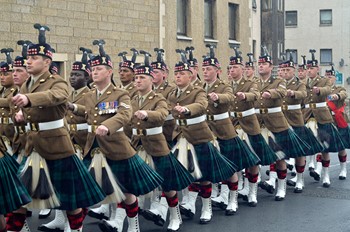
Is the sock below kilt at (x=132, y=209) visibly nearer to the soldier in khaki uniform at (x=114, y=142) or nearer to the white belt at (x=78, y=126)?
the soldier in khaki uniform at (x=114, y=142)

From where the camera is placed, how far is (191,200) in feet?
32.7

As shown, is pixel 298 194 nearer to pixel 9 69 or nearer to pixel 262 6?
pixel 9 69

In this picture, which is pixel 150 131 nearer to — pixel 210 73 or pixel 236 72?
pixel 210 73

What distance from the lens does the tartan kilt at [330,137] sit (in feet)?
42.3

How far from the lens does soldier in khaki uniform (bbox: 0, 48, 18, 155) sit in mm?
8984

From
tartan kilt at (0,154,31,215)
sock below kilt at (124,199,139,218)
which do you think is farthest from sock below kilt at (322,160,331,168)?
tartan kilt at (0,154,31,215)

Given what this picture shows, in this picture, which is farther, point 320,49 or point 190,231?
point 320,49

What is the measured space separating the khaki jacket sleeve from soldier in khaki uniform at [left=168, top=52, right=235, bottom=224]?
8.03 ft

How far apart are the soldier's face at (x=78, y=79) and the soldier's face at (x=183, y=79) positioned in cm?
121

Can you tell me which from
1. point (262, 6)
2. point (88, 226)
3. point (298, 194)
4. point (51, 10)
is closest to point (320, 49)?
point (262, 6)

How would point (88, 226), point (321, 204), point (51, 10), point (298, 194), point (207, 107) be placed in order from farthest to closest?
point (51, 10) < point (298, 194) < point (321, 204) < point (207, 107) < point (88, 226)

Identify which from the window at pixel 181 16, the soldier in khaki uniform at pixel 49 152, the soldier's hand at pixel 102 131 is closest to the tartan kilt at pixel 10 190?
the soldier in khaki uniform at pixel 49 152

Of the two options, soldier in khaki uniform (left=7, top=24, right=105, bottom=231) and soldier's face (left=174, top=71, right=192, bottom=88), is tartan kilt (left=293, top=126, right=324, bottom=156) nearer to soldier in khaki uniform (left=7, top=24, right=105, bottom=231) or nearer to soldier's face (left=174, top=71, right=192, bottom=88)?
soldier's face (left=174, top=71, right=192, bottom=88)

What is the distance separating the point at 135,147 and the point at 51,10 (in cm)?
850
